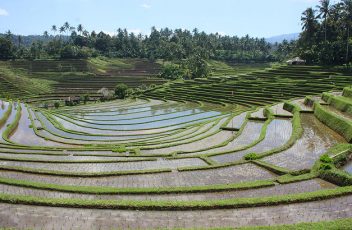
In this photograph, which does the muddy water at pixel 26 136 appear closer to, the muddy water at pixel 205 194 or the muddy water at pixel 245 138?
the muddy water at pixel 245 138

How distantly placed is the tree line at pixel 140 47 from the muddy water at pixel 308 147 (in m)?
67.9

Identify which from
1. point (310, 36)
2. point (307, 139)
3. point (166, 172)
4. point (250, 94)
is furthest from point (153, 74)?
point (166, 172)

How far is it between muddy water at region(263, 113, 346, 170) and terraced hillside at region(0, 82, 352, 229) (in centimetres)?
6

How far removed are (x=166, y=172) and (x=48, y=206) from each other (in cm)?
636

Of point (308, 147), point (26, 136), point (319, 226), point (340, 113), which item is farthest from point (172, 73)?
point (319, 226)

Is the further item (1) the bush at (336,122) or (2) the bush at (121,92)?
(2) the bush at (121,92)

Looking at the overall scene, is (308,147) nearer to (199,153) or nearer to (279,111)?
(199,153)

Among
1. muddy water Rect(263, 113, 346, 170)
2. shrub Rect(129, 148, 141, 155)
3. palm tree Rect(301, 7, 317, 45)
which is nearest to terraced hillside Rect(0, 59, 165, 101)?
palm tree Rect(301, 7, 317, 45)

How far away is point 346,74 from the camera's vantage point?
53312 mm

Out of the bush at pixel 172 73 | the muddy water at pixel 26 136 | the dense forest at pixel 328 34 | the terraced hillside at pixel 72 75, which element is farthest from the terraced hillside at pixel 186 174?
the bush at pixel 172 73

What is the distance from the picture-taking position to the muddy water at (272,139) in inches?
830

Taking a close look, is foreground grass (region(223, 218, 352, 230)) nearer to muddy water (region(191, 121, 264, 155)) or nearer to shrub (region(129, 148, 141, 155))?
muddy water (region(191, 121, 264, 155))

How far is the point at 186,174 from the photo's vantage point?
1709 centimetres

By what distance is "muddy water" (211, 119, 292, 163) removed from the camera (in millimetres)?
21078
